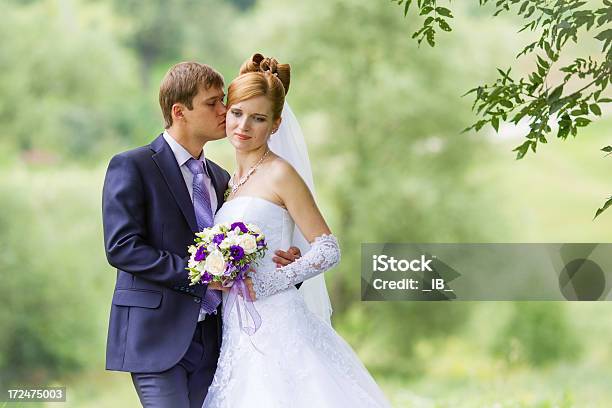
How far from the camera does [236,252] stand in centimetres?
260

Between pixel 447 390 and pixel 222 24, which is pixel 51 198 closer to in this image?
pixel 222 24

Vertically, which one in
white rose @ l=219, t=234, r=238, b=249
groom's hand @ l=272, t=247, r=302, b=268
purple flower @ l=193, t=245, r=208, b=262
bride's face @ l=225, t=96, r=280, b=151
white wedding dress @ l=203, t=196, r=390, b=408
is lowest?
white wedding dress @ l=203, t=196, r=390, b=408

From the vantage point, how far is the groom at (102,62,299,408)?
2.77 metres

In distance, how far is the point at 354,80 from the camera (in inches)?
283

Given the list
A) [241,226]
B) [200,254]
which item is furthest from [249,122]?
[200,254]

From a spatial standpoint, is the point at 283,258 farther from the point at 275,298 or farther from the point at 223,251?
the point at 223,251

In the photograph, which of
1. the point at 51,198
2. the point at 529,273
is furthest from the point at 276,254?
the point at 51,198

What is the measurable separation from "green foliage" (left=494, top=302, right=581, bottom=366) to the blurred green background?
12mm

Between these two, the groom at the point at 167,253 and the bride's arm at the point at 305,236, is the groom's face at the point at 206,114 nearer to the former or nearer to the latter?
the groom at the point at 167,253

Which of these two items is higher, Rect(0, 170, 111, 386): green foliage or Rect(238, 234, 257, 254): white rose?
Rect(0, 170, 111, 386): green foliage

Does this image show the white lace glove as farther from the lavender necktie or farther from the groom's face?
the groom's face

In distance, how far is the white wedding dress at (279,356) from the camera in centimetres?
270

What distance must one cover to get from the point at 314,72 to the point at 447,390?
291cm

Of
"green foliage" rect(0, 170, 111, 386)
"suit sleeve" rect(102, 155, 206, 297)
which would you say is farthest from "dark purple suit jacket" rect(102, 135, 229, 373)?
"green foliage" rect(0, 170, 111, 386)
